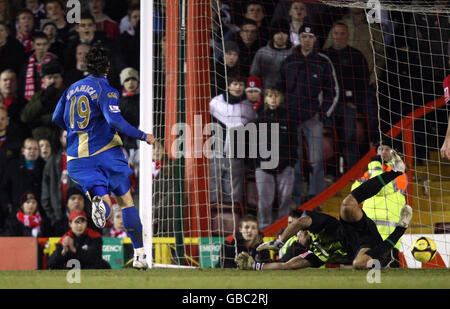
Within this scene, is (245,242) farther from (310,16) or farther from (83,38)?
(83,38)

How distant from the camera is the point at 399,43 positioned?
10.4 metres

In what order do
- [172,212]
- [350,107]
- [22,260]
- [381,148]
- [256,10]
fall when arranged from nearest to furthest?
1. [381,148]
2. [172,212]
3. [22,260]
4. [350,107]
5. [256,10]

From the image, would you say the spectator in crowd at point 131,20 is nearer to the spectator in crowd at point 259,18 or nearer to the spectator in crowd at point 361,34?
the spectator in crowd at point 259,18

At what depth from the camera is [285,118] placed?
9500 mm

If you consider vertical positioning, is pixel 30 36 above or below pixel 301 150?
above

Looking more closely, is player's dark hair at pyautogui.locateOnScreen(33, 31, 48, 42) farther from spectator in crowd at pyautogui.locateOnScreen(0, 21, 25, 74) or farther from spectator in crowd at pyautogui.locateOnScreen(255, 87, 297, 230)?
spectator in crowd at pyautogui.locateOnScreen(255, 87, 297, 230)

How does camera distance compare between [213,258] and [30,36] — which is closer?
A: [213,258]

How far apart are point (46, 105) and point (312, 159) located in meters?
3.87

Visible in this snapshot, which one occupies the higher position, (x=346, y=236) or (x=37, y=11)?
(x=37, y=11)

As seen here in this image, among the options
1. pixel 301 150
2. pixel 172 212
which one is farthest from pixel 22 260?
pixel 301 150

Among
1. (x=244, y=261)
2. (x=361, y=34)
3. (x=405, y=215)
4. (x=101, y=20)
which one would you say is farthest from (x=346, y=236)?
(x=101, y=20)

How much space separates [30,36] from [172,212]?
452cm

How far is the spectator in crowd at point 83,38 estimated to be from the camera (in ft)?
36.7

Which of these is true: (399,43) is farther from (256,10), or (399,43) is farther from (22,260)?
(22,260)
